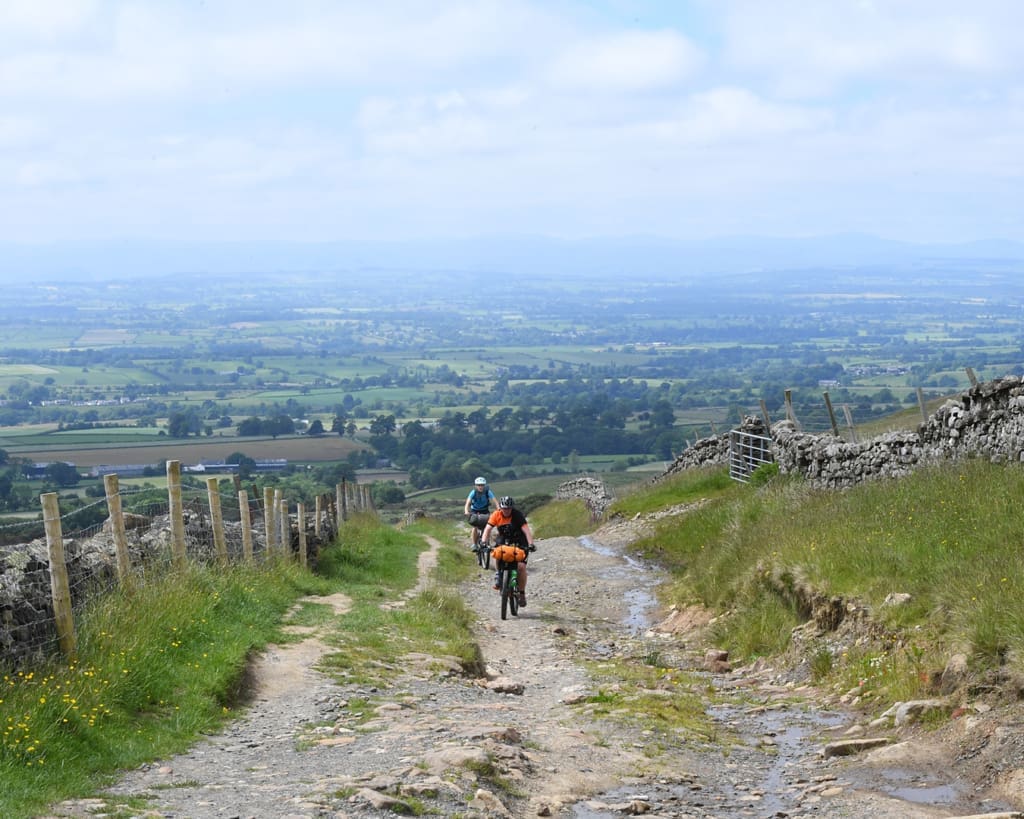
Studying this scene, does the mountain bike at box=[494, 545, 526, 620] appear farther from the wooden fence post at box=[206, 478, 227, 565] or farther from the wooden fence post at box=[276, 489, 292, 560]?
the wooden fence post at box=[206, 478, 227, 565]

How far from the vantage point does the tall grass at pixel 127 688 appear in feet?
25.9

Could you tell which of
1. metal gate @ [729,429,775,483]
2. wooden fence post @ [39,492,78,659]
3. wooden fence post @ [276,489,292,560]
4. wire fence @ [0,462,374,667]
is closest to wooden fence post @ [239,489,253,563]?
wire fence @ [0,462,374,667]

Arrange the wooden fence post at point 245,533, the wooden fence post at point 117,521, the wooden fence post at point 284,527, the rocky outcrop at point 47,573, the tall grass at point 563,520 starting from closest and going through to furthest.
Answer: the rocky outcrop at point 47,573, the wooden fence post at point 117,521, the wooden fence post at point 245,533, the wooden fence post at point 284,527, the tall grass at point 563,520

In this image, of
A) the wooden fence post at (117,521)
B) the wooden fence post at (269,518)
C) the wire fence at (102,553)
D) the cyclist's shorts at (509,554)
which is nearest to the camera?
the wire fence at (102,553)

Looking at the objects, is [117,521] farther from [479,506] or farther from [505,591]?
[479,506]

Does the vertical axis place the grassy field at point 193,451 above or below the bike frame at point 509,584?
below

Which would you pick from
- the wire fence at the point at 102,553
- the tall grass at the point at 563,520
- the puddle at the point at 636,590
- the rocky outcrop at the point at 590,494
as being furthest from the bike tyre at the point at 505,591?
the rocky outcrop at the point at 590,494

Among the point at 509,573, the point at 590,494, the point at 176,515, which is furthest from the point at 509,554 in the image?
the point at 590,494

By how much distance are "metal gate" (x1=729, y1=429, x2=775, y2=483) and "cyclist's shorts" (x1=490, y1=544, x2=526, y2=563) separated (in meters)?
11.5

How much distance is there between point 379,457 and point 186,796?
82441 mm

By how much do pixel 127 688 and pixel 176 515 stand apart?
14.8 ft

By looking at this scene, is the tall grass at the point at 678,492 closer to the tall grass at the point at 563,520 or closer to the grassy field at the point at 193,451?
the tall grass at the point at 563,520

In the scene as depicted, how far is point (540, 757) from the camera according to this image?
8.84 meters

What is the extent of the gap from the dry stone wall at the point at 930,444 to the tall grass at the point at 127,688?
9554 mm
